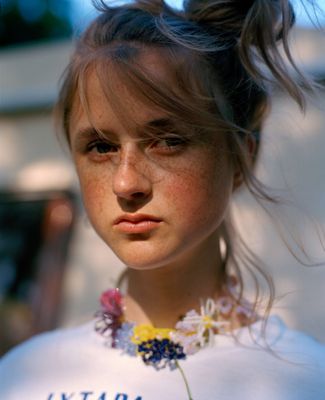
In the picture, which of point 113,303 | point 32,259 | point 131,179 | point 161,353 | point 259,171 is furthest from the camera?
point 32,259

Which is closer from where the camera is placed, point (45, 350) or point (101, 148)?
point (101, 148)

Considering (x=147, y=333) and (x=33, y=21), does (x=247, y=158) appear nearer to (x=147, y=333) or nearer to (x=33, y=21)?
(x=147, y=333)

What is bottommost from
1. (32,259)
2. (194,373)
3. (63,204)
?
(32,259)

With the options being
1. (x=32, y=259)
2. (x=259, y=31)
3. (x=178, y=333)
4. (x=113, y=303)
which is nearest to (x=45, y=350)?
(x=113, y=303)

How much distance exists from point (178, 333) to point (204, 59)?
0.41 metres

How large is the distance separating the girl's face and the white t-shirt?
0.18 metres

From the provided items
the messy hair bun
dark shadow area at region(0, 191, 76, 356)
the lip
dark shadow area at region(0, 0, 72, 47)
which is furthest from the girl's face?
dark shadow area at region(0, 0, 72, 47)

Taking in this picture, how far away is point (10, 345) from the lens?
1824 millimetres

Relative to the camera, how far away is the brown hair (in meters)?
0.84

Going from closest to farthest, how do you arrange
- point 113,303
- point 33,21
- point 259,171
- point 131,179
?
point 131,179, point 113,303, point 259,171, point 33,21

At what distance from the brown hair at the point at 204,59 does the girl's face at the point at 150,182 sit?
0.07ft

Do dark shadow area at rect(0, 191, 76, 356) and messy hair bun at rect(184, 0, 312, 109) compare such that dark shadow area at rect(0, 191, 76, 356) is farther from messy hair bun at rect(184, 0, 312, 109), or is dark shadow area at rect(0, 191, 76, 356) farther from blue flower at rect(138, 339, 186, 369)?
messy hair bun at rect(184, 0, 312, 109)

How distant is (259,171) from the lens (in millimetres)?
1272

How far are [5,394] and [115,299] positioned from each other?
235 millimetres
